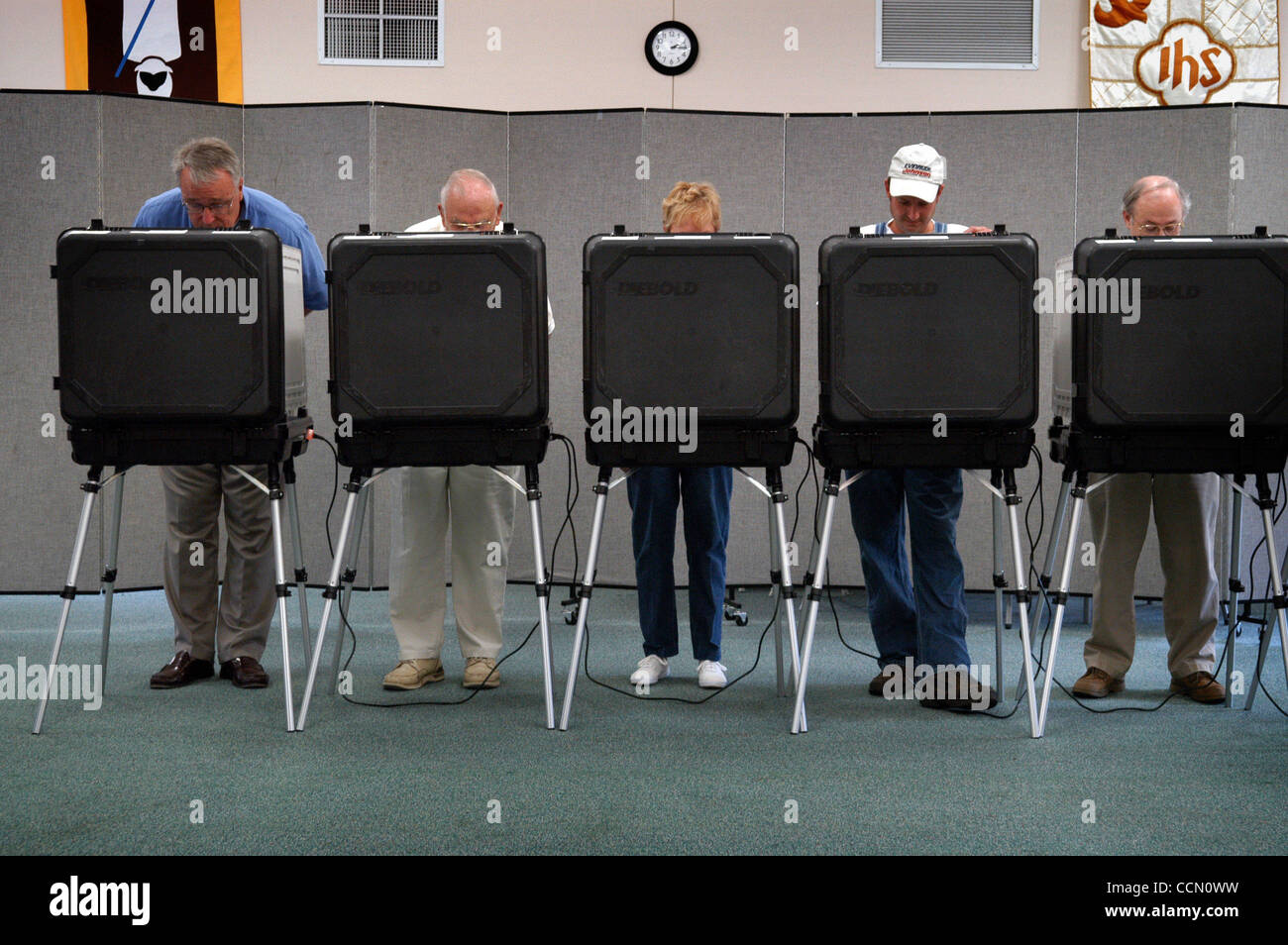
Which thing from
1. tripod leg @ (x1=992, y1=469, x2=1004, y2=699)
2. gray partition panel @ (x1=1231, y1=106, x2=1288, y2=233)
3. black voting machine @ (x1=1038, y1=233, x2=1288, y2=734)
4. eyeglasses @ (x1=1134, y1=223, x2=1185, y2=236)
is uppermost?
gray partition panel @ (x1=1231, y1=106, x2=1288, y2=233)

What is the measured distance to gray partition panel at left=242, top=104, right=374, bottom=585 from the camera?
4.94 meters

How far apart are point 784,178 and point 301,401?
2.69 m

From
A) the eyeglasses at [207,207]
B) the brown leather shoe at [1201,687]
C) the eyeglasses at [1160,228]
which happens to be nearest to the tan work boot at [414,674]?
the eyeglasses at [207,207]

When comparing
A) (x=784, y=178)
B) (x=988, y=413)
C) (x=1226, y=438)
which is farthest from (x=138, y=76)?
(x=1226, y=438)

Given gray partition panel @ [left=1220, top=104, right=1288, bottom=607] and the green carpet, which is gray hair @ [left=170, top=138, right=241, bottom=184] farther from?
gray partition panel @ [left=1220, top=104, right=1288, bottom=607]

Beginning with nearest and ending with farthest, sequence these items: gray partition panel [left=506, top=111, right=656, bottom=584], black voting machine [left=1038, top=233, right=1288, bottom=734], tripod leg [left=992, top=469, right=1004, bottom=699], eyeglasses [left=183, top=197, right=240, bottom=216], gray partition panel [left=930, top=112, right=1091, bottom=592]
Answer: black voting machine [left=1038, top=233, right=1288, bottom=734] → tripod leg [left=992, top=469, right=1004, bottom=699] → eyeglasses [left=183, top=197, right=240, bottom=216] → gray partition panel [left=930, top=112, right=1091, bottom=592] → gray partition panel [left=506, top=111, right=656, bottom=584]

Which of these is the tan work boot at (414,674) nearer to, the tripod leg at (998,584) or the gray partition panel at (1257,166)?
the tripod leg at (998,584)

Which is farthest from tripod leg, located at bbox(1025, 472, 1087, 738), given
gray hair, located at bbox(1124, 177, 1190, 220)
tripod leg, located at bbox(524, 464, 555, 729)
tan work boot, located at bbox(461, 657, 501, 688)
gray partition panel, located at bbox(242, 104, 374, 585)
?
gray partition panel, located at bbox(242, 104, 374, 585)

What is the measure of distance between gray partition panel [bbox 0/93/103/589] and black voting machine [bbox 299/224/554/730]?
2662 mm

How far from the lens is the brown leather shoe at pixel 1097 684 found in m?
3.23

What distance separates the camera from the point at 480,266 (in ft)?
8.90

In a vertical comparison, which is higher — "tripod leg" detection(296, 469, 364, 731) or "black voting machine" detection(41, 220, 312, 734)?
"black voting machine" detection(41, 220, 312, 734)

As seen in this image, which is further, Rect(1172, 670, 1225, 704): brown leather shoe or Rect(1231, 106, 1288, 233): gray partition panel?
Rect(1231, 106, 1288, 233): gray partition panel

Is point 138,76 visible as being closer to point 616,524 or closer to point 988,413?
point 616,524
